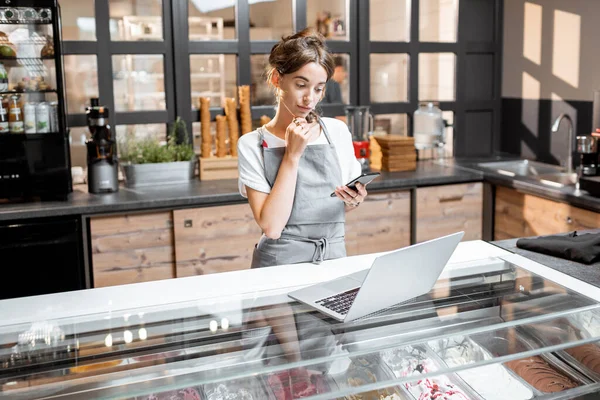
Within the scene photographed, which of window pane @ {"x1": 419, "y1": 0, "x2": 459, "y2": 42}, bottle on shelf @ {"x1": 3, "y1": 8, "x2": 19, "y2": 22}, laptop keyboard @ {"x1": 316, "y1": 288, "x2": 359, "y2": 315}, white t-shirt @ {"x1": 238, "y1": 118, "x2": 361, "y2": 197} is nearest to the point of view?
laptop keyboard @ {"x1": 316, "y1": 288, "x2": 359, "y2": 315}

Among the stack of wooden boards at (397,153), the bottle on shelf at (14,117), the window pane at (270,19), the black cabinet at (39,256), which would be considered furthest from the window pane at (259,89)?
the black cabinet at (39,256)

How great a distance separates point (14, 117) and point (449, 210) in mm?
2434

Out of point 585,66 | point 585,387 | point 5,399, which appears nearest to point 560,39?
point 585,66

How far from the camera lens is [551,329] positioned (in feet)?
5.15

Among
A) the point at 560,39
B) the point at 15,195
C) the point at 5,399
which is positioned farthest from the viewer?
the point at 560,39

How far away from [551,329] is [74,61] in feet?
10.4

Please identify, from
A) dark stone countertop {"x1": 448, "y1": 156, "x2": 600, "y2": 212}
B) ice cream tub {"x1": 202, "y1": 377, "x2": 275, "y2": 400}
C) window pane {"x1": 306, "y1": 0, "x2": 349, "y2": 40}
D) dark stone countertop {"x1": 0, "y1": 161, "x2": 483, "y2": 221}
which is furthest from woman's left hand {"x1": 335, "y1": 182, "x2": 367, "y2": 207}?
window pane {"x1": 306, "y1": 0, "x2": 349, "y2": 40}

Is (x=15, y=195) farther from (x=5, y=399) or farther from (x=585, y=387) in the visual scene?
(x=585, y=387)

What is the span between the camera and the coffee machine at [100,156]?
3.63m

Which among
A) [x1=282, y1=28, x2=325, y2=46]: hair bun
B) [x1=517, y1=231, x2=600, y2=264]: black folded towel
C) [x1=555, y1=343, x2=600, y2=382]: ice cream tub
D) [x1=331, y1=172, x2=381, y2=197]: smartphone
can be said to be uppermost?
[x1=282, y1=28, x2=325, y2=46]: hair bun

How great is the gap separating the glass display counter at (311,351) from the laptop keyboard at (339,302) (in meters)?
0.05

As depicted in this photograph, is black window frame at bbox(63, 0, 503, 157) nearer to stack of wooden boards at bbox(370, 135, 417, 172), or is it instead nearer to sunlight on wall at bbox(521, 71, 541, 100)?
sunlight on wall at bbox(521, 71, 541, 100)

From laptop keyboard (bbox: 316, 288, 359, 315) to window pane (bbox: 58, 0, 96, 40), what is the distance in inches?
106

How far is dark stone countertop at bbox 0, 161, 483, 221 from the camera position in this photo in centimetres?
334
